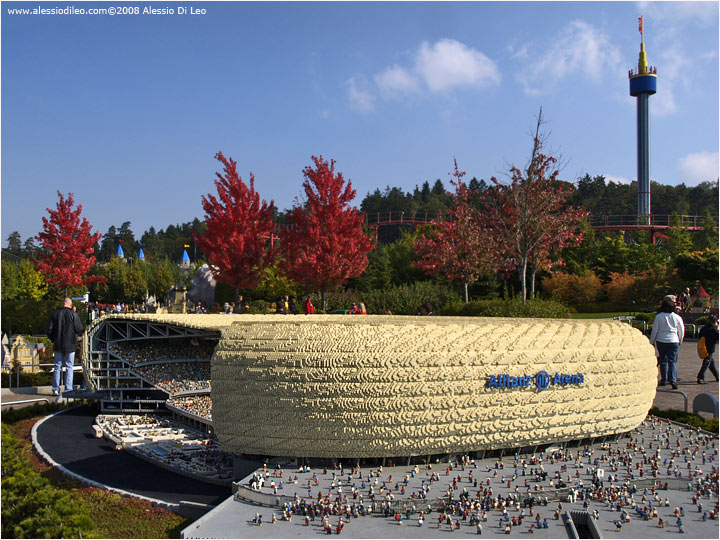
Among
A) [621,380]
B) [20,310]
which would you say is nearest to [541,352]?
[621,380]

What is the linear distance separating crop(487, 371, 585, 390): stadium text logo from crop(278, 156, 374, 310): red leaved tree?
15.5m

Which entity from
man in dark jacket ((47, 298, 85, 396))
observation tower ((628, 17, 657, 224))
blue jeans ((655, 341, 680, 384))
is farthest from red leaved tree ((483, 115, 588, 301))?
observation tower ((628, 17, 657, 224))

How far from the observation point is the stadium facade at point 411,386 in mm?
11719

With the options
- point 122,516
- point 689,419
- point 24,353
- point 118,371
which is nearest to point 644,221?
point 689,419

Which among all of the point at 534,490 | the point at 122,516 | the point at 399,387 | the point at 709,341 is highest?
the point at 709,341

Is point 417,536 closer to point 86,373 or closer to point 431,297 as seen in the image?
point 86,373

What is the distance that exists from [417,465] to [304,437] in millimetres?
2458

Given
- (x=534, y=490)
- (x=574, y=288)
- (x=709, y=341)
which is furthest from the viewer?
(x=574, y=288)

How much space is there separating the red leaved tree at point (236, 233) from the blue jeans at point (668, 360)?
18.3 m

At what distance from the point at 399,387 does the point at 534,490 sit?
3087 millimetres

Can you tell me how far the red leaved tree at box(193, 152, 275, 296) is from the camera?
94.6ft

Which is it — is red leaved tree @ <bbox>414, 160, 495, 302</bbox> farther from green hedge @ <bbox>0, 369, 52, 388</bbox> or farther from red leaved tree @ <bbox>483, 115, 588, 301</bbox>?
green hedge @ <bbox>0, 369, 52, 388</bbox>

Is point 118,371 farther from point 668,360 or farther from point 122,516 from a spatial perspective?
point 668,360

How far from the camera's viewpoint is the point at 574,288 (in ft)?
118
